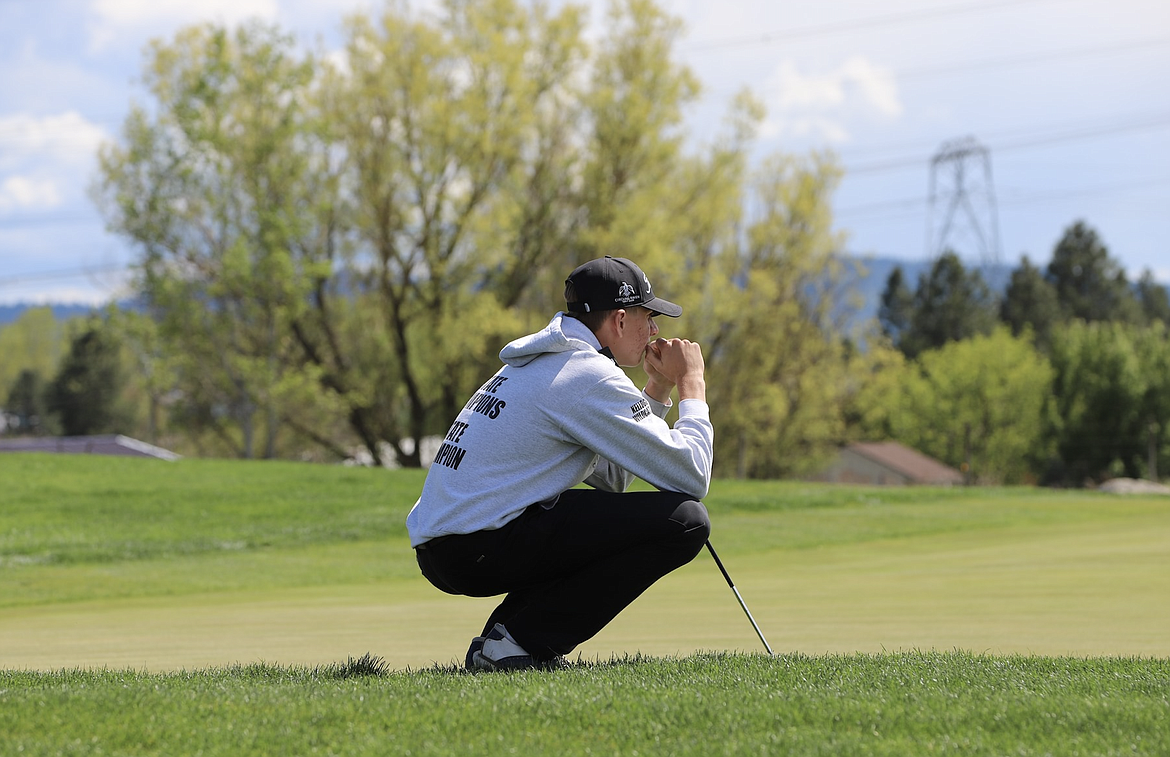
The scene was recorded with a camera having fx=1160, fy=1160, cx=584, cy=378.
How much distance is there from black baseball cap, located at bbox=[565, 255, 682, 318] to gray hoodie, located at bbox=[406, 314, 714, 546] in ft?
0.64

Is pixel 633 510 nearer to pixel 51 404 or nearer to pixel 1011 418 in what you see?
pixel 1011 418

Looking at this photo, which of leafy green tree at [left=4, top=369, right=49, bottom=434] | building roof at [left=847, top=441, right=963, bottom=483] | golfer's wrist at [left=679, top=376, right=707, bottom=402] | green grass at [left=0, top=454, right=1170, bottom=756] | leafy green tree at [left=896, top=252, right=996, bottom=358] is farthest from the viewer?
building roof at [left=847, top=441, right=963, bottom=483]

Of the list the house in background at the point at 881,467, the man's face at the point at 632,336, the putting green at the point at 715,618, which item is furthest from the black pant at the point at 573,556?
the house in background at the point at 881,467

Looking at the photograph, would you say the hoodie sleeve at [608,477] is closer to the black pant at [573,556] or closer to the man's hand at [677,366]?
the man's hand at [677,366]

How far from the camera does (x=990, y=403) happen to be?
7069 centimetres

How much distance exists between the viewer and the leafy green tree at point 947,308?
85.3m

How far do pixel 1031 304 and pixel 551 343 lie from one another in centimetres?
9267

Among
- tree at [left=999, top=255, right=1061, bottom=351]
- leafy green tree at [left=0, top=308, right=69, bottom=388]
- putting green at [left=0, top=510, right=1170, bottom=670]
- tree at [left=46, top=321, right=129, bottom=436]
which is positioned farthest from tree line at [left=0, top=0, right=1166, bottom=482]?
leafy green tree at [left=0, top=308, right=69, bottom=388]

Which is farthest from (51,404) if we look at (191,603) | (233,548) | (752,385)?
(191,603)

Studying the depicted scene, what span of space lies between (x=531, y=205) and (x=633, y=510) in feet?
104

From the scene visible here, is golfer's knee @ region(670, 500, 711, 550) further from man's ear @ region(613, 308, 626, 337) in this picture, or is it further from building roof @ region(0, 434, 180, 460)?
building roof @ region(0, 434, 180, 460)

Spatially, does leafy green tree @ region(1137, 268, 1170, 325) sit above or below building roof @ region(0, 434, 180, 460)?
above

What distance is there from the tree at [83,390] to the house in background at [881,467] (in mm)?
51265

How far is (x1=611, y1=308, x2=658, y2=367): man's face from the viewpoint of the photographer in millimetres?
4719
